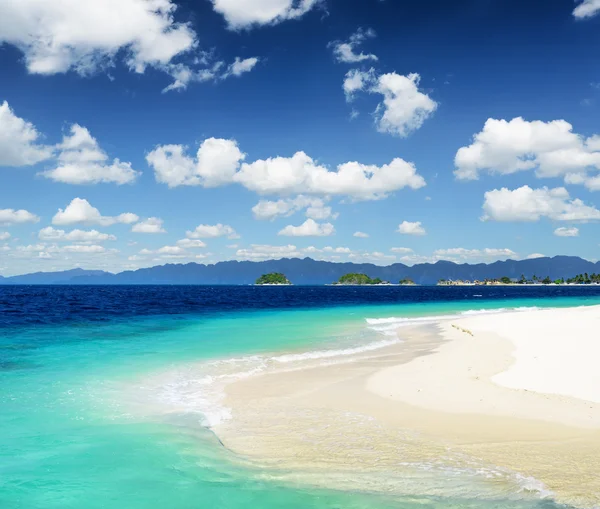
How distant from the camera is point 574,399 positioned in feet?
41.6

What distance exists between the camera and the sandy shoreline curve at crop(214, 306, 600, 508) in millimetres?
8227

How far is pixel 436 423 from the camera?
11.3 meters

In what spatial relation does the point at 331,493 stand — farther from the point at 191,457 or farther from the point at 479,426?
the point at 479,426

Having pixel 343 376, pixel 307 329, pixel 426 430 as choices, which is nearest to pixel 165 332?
pixel 307 329

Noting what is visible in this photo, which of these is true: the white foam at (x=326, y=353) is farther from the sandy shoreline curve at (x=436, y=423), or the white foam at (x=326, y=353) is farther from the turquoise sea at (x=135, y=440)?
the sandy shoreline curve at (x=436, y=423)

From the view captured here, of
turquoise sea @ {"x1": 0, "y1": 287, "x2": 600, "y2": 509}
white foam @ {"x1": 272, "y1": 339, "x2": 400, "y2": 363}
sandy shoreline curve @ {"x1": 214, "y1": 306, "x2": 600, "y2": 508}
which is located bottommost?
white foam @ {"x1": 272, "y1": 339, "x2": 400, "y2": 363}

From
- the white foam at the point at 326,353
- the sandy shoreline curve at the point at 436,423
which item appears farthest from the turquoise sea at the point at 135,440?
the sandy shoreline curve at the point at 436,423

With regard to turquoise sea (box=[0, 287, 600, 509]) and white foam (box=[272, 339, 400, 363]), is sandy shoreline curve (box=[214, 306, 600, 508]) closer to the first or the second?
turquoise sea (box=[0, 287, 600, 509])

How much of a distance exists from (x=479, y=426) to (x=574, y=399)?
3.82m

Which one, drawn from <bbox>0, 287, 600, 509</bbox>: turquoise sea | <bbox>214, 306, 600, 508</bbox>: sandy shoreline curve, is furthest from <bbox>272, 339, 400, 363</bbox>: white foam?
<bbox>214, 306, 600, 508</bbox>: sandy shoreline curve

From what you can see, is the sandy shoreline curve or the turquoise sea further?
the sandy shoreline curve

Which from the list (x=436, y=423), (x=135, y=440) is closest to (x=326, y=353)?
(x=436, y=423)

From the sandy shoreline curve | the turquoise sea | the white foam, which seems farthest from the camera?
the white foam

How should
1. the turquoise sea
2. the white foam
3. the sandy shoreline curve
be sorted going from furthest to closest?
the white foam < the sandy shoreline curve < the turquoise sea
